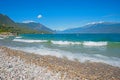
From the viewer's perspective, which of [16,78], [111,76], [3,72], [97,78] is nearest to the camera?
[16,78]

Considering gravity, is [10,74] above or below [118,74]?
above

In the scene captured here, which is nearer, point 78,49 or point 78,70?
point 78,70

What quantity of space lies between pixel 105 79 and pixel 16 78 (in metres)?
4.77

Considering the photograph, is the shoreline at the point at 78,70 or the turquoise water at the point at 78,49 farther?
the turquoise water at the point at 78,49

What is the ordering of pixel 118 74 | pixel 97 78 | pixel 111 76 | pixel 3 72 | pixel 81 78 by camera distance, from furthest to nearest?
pixel 118 74
pixel 111 76
pixel 97 78
pixel 81 78
pixel 3 72

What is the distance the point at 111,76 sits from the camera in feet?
37.6

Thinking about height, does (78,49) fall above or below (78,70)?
below

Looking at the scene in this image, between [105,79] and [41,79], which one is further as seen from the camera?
[105,79]

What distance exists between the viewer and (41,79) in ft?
29.3

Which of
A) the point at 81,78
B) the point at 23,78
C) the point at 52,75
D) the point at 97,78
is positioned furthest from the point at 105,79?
the point at 23,78

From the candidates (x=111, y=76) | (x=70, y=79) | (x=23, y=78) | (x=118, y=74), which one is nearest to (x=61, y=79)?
(x=70, y=79)

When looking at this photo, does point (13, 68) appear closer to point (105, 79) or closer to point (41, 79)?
point (41, 79)

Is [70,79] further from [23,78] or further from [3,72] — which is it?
[3,72]

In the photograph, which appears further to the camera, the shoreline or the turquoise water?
the turquoise water
